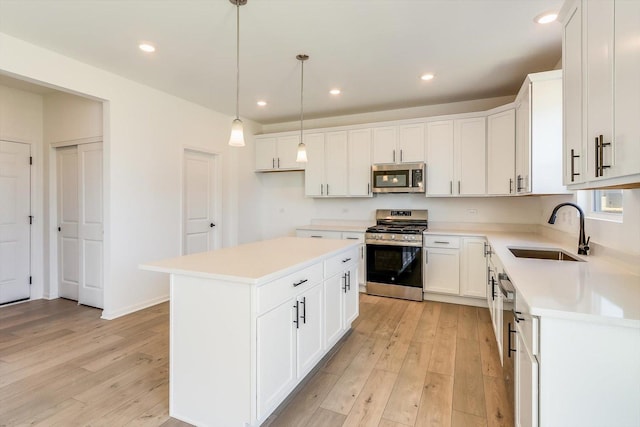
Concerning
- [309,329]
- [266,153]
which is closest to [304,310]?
[309,329]

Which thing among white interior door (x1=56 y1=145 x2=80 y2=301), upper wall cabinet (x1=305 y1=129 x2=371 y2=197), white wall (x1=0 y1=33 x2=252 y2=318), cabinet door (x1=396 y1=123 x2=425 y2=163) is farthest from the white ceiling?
white interior door (x1=56 y1=145 x2=80 y2=301)

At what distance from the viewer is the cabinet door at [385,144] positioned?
4.34m

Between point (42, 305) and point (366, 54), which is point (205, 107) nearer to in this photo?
point (366, 54)

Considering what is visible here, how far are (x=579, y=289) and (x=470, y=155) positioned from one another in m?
2.86

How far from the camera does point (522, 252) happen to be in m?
2.69

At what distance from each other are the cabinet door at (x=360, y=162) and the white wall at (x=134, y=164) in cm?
218

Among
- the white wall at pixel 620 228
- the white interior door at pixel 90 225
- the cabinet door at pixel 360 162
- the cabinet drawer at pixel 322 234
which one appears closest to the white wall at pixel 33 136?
the white interior door at pixel 90 225

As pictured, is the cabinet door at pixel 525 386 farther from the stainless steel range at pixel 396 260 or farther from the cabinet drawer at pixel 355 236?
the cabinet drawer at pixel 355 236

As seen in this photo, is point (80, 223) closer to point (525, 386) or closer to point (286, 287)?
point (286, 287)

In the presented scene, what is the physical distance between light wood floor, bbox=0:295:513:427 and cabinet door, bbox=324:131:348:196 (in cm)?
196

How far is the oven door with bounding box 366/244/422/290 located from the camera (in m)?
3.96

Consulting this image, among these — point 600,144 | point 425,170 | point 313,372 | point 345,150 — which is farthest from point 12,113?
point 600,144

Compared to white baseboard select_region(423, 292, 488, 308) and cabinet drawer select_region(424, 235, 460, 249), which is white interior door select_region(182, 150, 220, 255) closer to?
cabinet drawer select_region(424, 235, 460, 249)

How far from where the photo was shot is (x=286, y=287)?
1.85m
